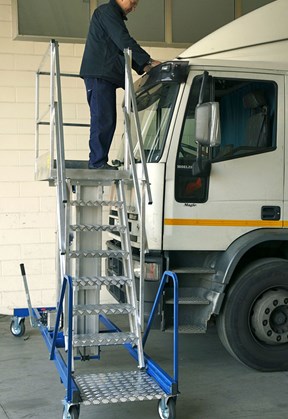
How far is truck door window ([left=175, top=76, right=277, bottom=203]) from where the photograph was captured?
Result: 16.4 feet

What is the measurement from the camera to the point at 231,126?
5141 mm

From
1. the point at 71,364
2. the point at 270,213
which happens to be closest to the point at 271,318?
the point at 270,213

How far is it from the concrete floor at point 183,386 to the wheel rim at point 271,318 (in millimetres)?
372

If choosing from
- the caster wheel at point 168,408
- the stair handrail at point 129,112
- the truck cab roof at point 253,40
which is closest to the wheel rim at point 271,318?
the caster wheel at point 168,408

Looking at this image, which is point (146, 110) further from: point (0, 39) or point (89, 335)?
point (0, 39)

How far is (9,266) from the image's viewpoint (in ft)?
24.5

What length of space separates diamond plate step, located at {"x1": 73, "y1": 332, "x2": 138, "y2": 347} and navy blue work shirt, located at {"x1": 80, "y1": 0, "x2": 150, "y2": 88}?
7.50 ft

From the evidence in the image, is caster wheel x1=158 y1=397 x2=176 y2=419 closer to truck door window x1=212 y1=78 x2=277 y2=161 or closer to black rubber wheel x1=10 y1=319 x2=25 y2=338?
truck door window x1=212 y1=78 x2=277 y2=161

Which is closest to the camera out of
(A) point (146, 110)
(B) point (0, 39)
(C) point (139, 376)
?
(C) point (139, 376)

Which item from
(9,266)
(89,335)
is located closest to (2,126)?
(9,266)

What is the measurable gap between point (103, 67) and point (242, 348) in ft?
9.19

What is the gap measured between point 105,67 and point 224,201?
1.62m

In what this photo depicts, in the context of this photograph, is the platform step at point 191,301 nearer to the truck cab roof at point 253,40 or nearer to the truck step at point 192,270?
the truck step at point 192,270

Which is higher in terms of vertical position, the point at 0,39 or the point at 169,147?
the point at 0,39
